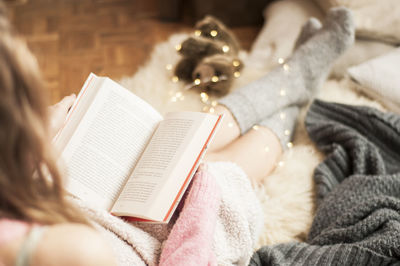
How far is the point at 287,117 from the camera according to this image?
3.50 ft

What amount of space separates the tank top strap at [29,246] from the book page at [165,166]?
27cm

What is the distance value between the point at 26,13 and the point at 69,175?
131 centimetres

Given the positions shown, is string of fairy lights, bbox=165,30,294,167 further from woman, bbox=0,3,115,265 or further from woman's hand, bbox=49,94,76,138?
woman, bbox=0,3,115,265

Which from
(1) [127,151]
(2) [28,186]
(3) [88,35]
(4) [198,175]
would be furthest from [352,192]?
(3) [88,35]

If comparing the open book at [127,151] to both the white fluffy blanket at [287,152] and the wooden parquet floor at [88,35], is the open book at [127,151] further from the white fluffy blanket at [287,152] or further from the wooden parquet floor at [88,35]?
the wooden parquet floor at [88,35]

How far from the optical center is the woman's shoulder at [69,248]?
40 cm

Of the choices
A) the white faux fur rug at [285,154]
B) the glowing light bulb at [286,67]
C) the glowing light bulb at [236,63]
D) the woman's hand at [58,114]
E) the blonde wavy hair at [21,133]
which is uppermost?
the blonde wavy hair at [21,133]

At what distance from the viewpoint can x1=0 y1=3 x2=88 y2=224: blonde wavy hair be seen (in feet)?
1.15

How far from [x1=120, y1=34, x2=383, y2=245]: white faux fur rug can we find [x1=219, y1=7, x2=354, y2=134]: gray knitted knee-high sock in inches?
2.9

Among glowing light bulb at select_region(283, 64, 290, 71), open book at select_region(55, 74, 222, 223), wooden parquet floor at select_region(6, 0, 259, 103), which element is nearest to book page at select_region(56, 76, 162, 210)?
open book at select_region(55, 74, 222, 223)

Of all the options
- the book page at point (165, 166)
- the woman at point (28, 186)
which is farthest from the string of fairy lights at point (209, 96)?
the woman at point (28, 186)

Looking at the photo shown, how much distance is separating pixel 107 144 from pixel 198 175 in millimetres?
173

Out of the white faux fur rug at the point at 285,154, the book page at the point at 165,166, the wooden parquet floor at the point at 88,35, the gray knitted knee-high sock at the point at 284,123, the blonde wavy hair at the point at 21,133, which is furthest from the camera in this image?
the wooden parquet floor at the point at 88,35

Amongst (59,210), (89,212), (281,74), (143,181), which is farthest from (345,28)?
(59,210)
